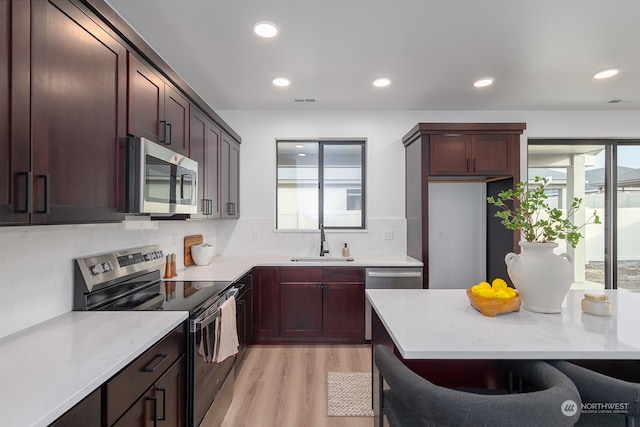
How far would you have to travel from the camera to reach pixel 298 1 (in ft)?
6.08

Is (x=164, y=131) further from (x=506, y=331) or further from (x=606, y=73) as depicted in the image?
(x=606, y=73)

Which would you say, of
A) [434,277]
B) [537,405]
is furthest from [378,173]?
[537,405]

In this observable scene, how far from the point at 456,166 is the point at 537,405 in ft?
8.90

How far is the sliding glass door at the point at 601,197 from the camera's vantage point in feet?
12.6

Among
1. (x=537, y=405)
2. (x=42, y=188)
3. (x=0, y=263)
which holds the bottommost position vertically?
(x=537, y=405)

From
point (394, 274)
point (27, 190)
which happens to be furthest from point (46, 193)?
point (394, 274)

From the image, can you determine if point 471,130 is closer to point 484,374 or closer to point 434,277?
point 434,277

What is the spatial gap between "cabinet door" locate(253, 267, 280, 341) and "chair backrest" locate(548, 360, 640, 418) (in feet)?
8.39

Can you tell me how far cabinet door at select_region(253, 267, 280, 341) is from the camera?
330cm

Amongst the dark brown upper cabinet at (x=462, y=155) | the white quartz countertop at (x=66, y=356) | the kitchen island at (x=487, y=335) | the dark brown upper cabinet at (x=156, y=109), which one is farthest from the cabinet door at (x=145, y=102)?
the dark brown upper cabinet at (x=462, y=155)

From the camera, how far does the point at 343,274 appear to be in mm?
3311

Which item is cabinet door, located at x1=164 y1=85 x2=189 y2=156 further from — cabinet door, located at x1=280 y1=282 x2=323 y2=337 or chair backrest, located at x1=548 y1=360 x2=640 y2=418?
chair backrest, located at x1=548 y1=360 x2=640 y2=418

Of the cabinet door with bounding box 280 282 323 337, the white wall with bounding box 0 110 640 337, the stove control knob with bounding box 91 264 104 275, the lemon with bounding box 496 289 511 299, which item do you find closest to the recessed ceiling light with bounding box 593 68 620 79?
the white wall with bounding box 0 110 640 337

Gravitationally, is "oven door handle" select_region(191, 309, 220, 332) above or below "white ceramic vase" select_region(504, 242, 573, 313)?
below
